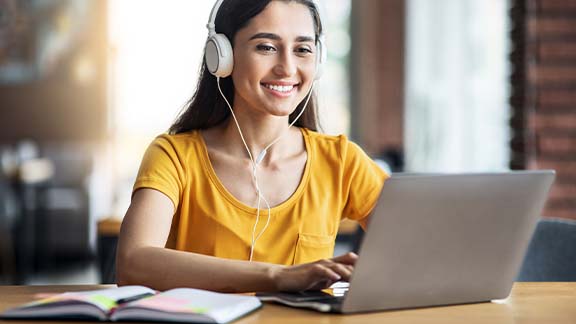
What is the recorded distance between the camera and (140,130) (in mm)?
9227

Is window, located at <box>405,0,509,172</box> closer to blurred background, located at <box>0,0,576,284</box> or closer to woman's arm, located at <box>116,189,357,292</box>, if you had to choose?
blurred background, located at <box>0,0,576,284</box>

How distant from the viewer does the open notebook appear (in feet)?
4.31

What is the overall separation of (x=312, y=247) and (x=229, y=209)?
195 millimetres

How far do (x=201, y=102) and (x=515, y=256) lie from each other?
838mm

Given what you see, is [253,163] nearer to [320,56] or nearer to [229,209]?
[229,209]

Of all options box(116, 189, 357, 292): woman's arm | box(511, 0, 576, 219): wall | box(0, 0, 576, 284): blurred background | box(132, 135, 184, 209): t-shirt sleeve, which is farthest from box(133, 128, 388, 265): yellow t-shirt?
box(0, 0, 576, 284): blurred background

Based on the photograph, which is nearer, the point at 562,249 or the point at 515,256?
the point at 515,256

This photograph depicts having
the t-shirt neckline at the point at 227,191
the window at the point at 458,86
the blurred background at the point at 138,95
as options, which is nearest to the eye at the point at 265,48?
the t-shirt neckline at the point at 227,191

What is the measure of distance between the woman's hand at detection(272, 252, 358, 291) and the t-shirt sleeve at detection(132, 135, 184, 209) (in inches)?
16.4

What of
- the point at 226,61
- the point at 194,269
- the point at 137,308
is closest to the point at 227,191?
the point at 226,61

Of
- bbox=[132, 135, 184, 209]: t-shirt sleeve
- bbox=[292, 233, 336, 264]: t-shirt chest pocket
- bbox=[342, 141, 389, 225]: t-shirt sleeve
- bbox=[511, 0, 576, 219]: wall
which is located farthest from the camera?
bbox=[511, 0, 576, 219]: wall

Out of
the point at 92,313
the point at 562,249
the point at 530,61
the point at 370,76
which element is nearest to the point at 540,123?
the point at 530,61

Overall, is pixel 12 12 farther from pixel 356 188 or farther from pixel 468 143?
pixel 356 188

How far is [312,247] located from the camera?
197cm
